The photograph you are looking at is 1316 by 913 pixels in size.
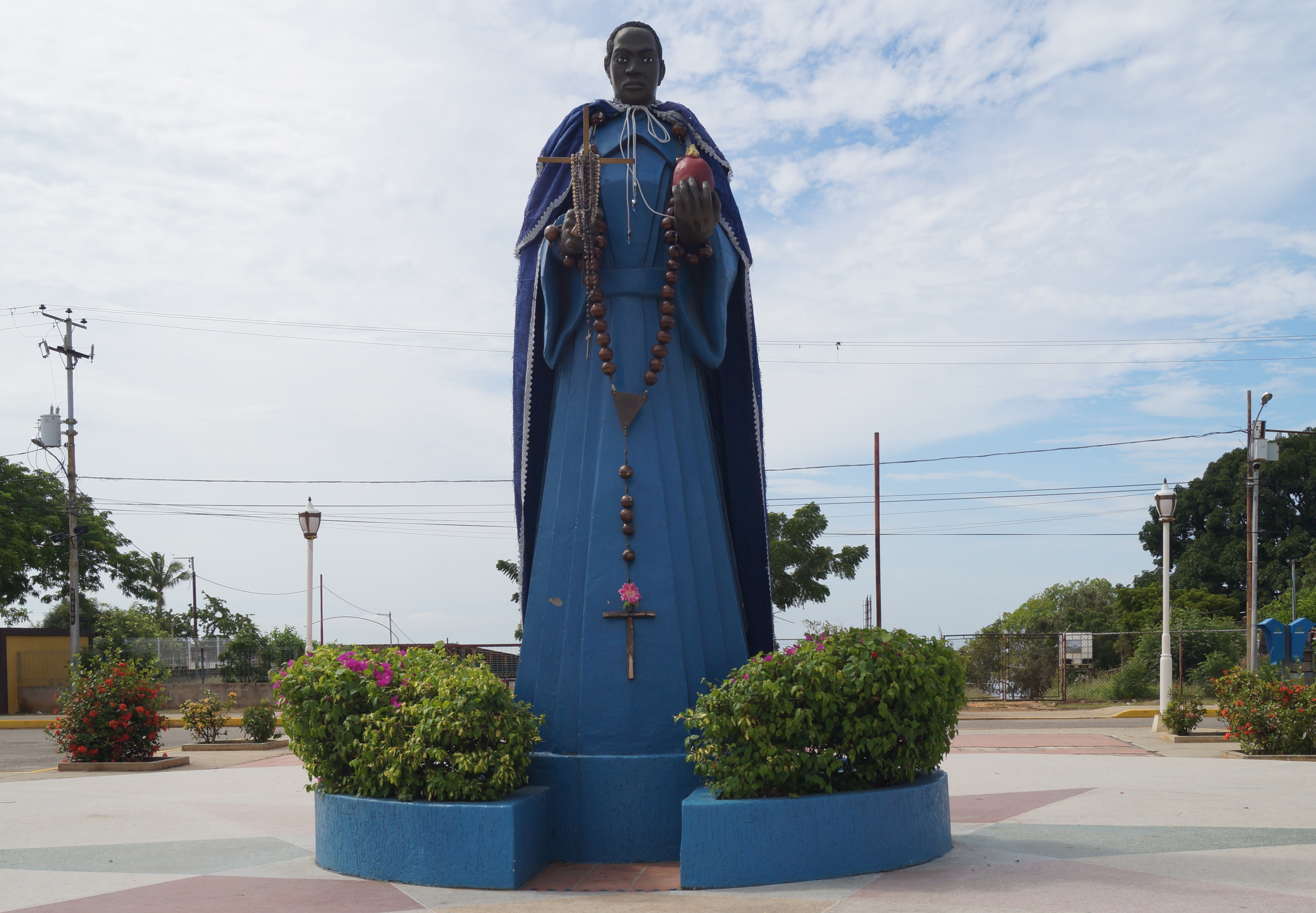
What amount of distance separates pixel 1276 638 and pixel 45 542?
34.4 metres

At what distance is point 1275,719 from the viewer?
461 inches

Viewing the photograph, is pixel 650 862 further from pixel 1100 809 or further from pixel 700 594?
pixel 1100 809

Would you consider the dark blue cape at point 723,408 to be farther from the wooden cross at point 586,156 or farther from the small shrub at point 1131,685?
the small shrub at point 1131,685

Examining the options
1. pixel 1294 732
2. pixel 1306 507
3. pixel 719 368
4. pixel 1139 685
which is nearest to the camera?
pixel 719 368

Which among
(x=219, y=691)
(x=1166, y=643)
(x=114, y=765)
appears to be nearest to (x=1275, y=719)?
(x=1166, y=643)

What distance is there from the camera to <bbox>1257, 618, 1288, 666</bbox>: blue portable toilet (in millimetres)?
23766

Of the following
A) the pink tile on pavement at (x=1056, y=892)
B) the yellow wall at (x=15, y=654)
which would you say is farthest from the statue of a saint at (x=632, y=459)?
the yellow wall at (x=15, y=654)

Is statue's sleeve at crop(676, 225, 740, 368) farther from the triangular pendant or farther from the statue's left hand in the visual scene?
the triangular pendant

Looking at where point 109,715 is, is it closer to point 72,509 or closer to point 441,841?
point 441,841

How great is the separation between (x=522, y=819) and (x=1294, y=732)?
9.54 metres

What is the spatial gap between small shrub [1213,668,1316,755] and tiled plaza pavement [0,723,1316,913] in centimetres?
152

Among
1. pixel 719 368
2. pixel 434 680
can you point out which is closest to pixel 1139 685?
pixel 719 368

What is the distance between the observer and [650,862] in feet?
20.3

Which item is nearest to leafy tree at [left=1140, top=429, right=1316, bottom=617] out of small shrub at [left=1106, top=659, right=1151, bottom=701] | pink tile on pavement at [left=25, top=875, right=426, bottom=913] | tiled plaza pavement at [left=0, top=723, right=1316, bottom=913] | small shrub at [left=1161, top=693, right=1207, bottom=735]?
small shrub at [left=1106, top=659, right=1151, bottom=701]
